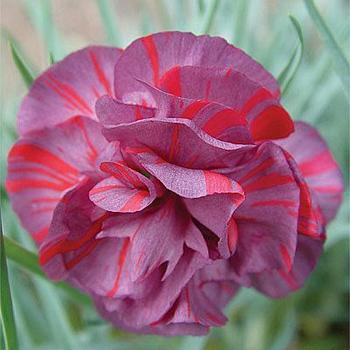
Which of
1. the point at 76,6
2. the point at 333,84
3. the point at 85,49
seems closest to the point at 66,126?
the point at 85,49

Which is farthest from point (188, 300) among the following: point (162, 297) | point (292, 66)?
point (292, 66)

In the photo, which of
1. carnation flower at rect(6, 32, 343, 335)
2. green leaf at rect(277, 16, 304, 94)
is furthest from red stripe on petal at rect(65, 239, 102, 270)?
green leaf at rect(277, 16, 304, 94)

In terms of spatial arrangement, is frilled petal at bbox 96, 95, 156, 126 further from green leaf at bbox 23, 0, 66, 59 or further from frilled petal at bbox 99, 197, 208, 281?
green leaf at bbox 23, 0, 66, 59

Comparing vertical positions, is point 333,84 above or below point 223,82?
below

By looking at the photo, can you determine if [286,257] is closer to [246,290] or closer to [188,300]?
[188,300]

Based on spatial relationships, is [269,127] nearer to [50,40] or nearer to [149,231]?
[149,231]
